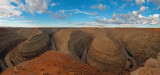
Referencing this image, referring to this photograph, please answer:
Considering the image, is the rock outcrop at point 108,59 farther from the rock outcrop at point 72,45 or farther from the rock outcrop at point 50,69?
the rock outcrop at point 50,69

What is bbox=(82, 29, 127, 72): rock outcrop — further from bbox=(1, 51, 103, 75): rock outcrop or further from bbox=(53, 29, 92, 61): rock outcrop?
bbox=(1, 51, 103, 75): rock outcrop

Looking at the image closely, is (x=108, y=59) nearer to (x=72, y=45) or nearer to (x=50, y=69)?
(x=72, y=45)

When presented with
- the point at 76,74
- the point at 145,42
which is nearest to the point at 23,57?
the point at 76,74

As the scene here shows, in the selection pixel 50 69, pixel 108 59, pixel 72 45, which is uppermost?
pixel 50 69

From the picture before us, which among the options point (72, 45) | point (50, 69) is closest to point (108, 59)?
point (72, 45)

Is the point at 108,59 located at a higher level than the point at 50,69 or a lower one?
lower

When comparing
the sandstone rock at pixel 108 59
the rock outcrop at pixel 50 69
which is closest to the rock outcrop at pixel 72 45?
the sandstone rock at pixel 108 59

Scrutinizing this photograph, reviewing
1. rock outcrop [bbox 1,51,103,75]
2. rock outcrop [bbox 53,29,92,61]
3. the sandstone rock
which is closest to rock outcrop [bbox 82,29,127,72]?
the sandstone rock

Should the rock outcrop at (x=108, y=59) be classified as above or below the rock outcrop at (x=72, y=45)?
below

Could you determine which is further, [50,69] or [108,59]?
[108,59]

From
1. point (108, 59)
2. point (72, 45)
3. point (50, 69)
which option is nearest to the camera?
point (50, 69)

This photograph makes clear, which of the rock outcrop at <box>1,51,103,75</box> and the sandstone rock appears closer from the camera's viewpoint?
the rock outcrop at <box>1,51,103,75</box>
